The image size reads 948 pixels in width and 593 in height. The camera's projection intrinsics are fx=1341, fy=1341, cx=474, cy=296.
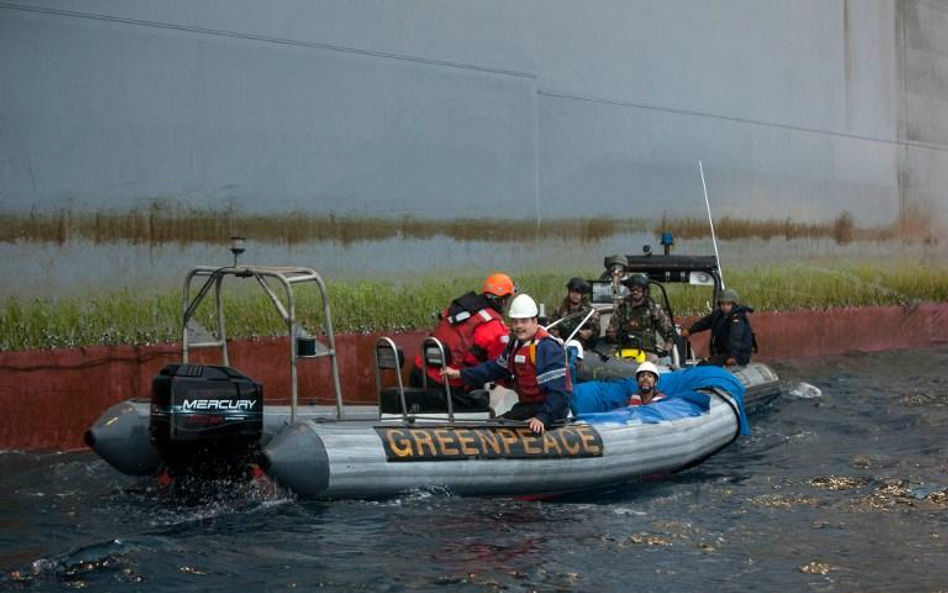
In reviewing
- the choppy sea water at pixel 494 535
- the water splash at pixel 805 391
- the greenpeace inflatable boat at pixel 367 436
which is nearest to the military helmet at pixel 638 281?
the greenpeace inflatable boat at pixel 367 436

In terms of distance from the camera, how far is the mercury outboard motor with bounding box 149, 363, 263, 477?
921cm

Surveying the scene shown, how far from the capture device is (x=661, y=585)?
8.32 metres

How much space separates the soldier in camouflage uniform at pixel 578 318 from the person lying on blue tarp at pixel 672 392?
4.33 feet

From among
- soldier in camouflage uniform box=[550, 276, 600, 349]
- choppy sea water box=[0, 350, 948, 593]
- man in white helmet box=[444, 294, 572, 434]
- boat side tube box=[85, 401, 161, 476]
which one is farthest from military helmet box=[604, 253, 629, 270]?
boat side tube box=[85, 401, 161, 476]

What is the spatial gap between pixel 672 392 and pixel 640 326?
2060 millimetres

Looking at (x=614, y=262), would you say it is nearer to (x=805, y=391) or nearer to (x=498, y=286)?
(x=805, y=391)

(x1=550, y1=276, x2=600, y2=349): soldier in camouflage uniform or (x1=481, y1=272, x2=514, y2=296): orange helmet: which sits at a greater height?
(x1=481, y1=272, x2=514, y2=296): orange helmet

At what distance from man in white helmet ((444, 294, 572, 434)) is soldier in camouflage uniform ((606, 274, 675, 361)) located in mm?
4608

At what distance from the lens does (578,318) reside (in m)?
15.4

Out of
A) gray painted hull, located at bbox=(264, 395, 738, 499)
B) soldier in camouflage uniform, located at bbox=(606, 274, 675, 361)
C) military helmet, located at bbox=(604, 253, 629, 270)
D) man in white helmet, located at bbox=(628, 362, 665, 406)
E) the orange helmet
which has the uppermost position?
military helmet, located at bbox=(604, 253, 629, 270)

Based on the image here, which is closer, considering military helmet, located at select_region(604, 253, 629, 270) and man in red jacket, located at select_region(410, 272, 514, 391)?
man in red jacket, located at select_region(410, 272, 514, 391)

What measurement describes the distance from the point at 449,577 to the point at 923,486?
5209 mm

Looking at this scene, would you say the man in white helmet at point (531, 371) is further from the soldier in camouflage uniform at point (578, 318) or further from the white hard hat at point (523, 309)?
the soldier in camouflage uniform at point (578, 318)

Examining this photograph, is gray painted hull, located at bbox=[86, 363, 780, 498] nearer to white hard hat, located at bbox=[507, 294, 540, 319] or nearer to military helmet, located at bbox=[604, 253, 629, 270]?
white hard hat, located at bbox=[507, 294, 540, 319]
